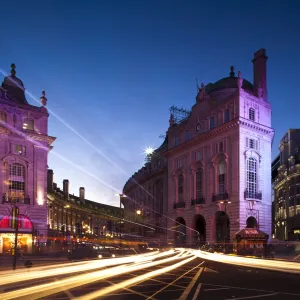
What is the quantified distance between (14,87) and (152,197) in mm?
38622

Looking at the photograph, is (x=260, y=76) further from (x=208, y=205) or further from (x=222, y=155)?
(x=208, y=205)

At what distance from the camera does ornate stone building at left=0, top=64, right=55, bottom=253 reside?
6419cm

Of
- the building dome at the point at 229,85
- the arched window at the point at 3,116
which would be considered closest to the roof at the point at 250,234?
the building dome at the point at 229,85

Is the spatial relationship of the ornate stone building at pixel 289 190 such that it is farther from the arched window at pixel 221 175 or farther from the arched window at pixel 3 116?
the arched window at pixel 3 116

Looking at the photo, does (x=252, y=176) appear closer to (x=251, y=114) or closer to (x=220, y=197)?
(x=220, y=197)

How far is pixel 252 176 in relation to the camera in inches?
2347

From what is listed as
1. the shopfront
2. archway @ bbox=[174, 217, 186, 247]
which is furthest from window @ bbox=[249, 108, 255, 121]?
the shopfront

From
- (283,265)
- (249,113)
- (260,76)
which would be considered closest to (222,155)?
(249,113)

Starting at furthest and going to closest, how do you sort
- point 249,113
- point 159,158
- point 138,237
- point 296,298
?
point 138,237 < point 159,158 < point 249,113 < point 296,298

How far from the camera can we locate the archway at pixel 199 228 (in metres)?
67.3

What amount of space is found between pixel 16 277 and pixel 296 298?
37.9ft

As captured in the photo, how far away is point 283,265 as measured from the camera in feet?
82.8

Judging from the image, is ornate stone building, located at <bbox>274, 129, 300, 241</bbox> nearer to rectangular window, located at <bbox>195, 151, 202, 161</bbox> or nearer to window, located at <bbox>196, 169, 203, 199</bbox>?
window, located at <bbox>196, 169, 203, 199</bbox>

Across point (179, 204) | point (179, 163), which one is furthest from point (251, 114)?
point (179, 204)
